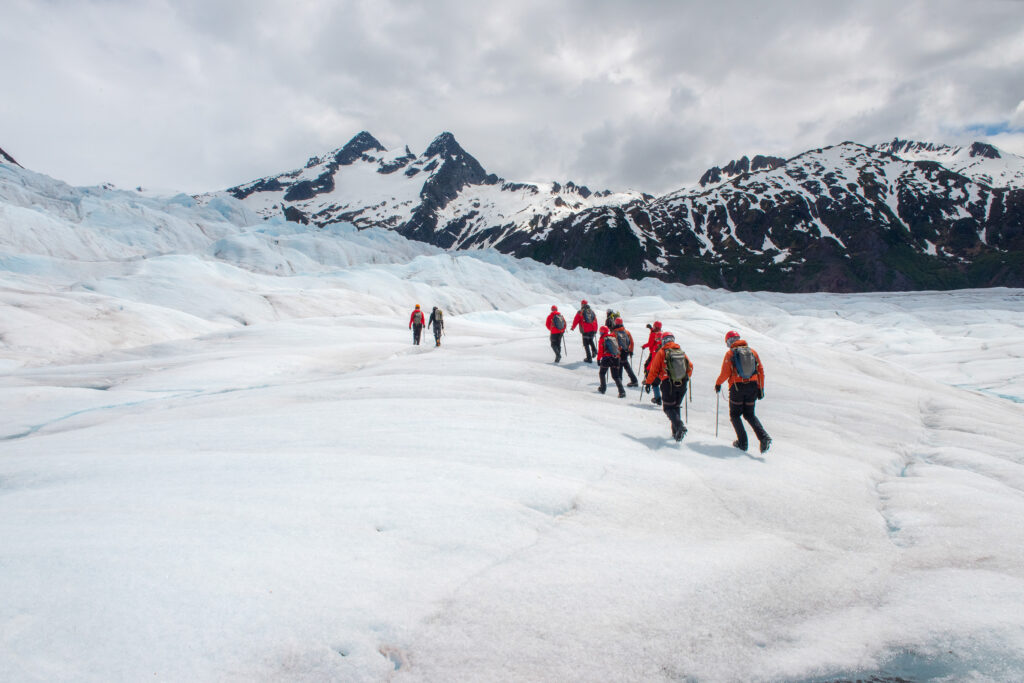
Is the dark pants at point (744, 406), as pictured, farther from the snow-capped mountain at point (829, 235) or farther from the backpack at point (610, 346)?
the snow-capped mountain at point (829, 235)

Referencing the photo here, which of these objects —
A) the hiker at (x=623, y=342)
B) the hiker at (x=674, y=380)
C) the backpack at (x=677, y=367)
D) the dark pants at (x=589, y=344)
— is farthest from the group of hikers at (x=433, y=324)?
the backpack at (x=677, y=367)

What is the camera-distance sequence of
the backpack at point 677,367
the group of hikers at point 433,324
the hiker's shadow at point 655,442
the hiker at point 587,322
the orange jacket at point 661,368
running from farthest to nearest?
1. the group of hikers at point 433,324
2. the hiker at point 587,322
3. the orange jacket at point 661,368
4. the backpack at point 677,367
5. the hiker's shadow at point 655,442

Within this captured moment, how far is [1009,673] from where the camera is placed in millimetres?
3611

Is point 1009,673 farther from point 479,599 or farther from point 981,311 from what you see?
point 981,311

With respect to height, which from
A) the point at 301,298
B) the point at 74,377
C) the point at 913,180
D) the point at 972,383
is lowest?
the point at 972,383

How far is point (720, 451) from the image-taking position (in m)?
9.32

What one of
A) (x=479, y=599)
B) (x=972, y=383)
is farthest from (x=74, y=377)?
(x=972, y=383)

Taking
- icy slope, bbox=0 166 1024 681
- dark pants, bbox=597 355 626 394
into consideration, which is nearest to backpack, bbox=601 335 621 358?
→ dark pants, bbox=597 355 626 394

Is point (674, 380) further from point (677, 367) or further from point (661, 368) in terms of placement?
point (661, 368)

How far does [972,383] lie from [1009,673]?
96.4 feet

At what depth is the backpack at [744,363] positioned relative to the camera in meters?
9.24

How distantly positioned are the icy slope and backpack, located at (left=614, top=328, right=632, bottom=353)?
1396 mm

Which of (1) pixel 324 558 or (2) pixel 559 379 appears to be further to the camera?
(2) pixel 559 379

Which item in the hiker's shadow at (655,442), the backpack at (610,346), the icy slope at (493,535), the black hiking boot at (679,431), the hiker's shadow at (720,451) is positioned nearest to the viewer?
the icy slope at (493,535)
